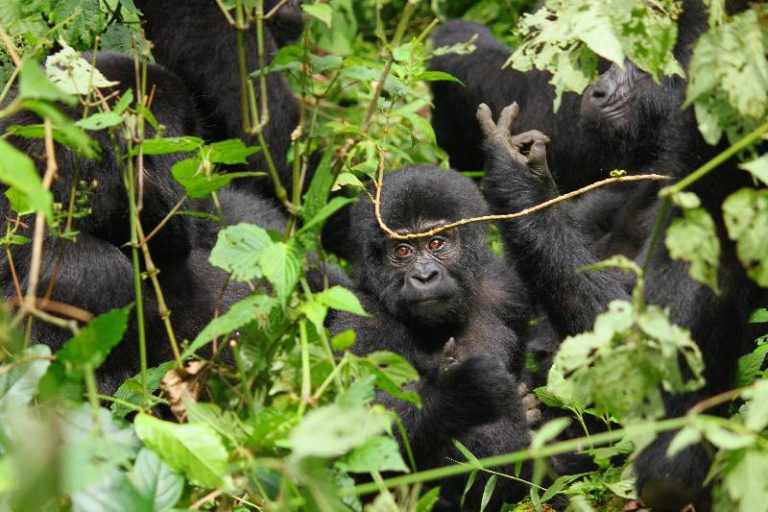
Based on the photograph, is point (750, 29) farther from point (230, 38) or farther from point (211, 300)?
point (230, 38)

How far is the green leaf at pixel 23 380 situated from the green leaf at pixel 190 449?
0.90 feet

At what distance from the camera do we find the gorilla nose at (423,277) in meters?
4.04

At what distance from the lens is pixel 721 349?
3078 mm

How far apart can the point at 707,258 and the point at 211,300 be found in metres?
2.43

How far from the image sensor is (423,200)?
418cm

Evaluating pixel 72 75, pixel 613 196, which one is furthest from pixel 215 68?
pixel 72 75

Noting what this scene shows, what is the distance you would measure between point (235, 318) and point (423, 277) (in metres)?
1.42

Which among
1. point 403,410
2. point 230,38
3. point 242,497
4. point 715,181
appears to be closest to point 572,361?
point 715,181

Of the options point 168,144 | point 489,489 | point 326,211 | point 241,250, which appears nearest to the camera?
point 326,211

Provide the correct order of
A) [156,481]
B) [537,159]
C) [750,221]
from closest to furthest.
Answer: [750,221], [156,481], [537,159]

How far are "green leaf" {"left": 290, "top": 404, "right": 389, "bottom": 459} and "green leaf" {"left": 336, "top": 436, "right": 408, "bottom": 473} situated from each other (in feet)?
0.65

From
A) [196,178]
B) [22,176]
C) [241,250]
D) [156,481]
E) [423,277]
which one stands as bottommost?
[423,277]

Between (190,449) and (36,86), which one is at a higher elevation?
(36,86)

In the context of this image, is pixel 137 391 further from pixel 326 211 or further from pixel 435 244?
pixel 435 244
